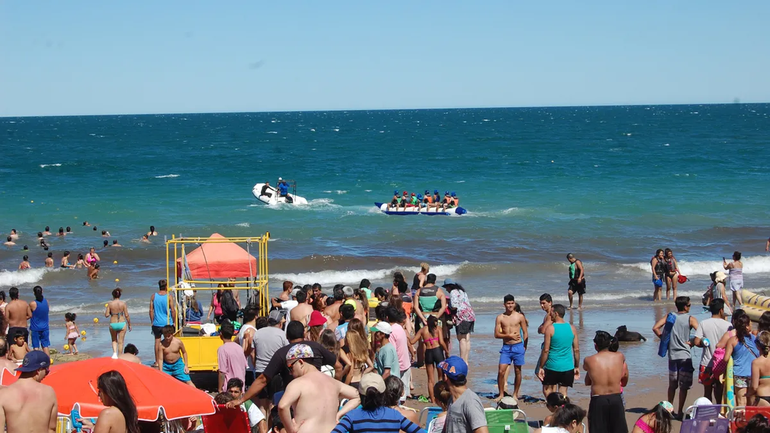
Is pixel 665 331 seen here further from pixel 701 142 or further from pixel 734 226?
pixel 701 142

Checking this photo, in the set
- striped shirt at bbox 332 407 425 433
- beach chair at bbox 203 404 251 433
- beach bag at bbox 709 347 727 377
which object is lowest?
beach chair at bbox 203 404 251 433

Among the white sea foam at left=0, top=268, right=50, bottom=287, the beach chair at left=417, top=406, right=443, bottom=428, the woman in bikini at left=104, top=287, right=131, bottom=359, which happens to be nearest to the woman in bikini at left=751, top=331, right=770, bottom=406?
the beach chair at left=417, top=406, right=443, bottom=428

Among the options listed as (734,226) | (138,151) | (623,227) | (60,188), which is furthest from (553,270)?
(138,151)

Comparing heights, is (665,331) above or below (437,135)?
below

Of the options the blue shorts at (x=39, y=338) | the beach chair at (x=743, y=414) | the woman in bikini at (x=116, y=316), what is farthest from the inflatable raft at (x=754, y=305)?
the blue shorts at (x=39, y=338)

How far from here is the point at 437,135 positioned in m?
93.7

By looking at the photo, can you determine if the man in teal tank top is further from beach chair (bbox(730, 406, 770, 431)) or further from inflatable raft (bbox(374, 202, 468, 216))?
inflatable raft (bbox(374, 202, 468, 216))

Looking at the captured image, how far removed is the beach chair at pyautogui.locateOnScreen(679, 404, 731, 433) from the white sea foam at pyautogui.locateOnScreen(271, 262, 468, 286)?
1527 centimetres

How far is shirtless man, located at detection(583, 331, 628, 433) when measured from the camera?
7.18 meters

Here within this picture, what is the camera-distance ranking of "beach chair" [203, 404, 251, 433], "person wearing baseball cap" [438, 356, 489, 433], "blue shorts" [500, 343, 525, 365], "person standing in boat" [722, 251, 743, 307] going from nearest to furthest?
1. "person wearing baseball cap" [438, 356, 489, 433]
2. "beach chair" [203, 404, 251, 433]
3. "blue shorts" [500, 343, 525, 365]
4. "person standing in boat" [722, 251, 743, 307]

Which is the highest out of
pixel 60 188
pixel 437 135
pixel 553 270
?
pixel 437 135

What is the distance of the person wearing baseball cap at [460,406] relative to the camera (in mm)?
5246

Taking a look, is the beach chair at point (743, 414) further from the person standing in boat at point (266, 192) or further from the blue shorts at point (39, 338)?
the person standing in boat at point (266, 192)

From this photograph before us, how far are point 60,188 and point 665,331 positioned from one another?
4309cm
